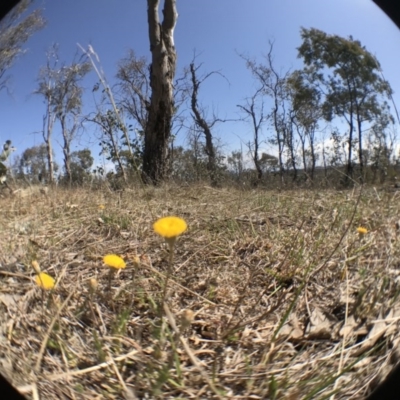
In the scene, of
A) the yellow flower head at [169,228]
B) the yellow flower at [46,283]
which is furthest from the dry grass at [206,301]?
the yellow flower head at [169,228]

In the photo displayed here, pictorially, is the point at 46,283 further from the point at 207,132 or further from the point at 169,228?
the point at 207,132

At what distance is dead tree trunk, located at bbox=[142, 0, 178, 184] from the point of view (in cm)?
78

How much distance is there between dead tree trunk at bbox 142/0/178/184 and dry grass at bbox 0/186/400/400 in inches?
4.1

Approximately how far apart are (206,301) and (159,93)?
30.0 inches

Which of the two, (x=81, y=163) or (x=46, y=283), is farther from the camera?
(x=81, y=163)

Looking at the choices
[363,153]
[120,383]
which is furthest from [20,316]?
[363,153]

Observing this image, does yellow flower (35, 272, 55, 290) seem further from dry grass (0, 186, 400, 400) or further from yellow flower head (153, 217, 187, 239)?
yellow flower head (153, 217, 187, 239)

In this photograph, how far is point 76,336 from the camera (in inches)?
24.8

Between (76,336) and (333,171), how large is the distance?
0.90 m

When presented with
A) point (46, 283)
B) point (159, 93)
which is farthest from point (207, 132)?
point (46, 283)

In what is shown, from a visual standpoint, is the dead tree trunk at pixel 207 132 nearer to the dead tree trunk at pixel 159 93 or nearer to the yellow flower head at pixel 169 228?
the dead tree trunk at pixel 159 93

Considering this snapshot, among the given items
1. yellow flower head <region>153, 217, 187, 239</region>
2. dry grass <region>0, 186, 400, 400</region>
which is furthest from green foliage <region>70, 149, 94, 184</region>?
yellow flower head <region>153, 217, 187, 239</region>

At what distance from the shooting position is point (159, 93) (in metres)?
1.13

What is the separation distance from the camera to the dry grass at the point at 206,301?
553mm
